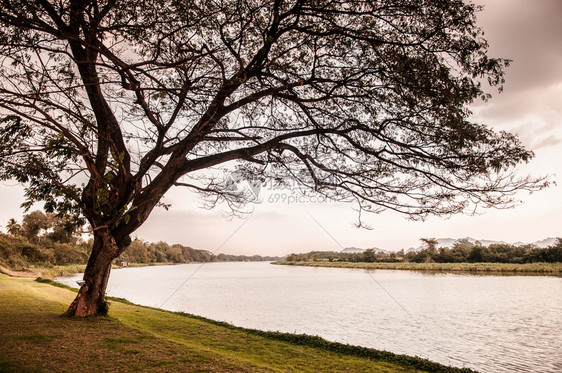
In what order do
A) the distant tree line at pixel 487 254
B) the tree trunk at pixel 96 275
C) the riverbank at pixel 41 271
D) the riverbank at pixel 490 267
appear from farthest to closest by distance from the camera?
the distant tree line at pixel 487 254
the riverbank at pixel 490 267
the riverbank at pixel 41 271
the tree trunk at pixel 96 275

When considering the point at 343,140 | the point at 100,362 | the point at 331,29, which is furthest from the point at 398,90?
the point at 100,362

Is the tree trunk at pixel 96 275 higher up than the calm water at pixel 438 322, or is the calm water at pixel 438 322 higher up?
the tree trunk at pixel 96 275

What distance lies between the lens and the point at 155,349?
474 cm

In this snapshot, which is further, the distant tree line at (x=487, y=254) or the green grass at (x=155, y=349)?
the distant tree line at (x=487, y=254)

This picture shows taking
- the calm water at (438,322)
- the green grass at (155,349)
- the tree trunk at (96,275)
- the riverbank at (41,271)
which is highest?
the tree trunk at (96,275)

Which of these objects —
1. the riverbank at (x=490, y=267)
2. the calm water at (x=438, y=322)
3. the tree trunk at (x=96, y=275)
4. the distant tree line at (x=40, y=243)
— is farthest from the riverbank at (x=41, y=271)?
the riverbank at (x=490, y=267)

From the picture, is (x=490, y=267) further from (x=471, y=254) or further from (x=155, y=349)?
(x=155, y=349)

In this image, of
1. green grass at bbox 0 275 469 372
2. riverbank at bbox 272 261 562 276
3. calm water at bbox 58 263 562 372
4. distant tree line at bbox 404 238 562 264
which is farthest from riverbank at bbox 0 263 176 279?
distant tree line at bbox 404 238 562 264

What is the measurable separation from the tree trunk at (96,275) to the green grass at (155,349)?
30cm

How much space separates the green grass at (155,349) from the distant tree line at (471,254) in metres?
41.4

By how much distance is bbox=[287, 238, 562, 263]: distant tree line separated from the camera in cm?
3727

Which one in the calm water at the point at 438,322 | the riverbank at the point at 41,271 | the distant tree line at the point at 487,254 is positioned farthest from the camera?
the distant tree line at the point at 487,254

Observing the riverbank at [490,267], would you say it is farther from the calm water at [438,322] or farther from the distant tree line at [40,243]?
the distant tree line at [40,243]

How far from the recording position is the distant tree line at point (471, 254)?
37.3 m
